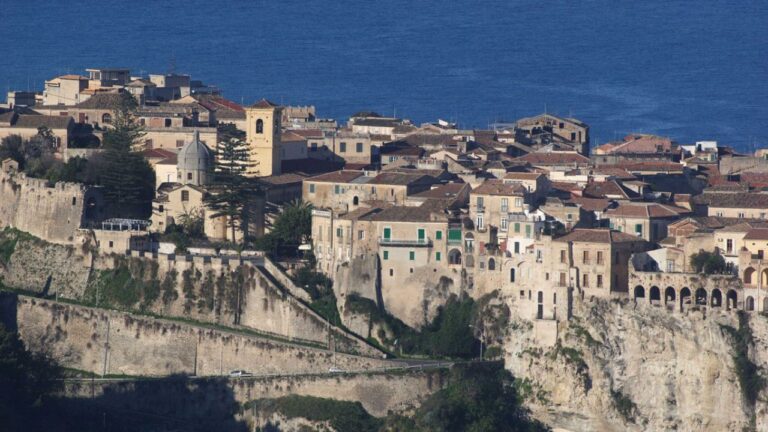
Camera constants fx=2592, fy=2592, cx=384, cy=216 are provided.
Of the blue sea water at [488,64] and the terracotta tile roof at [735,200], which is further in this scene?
the blue sea water at [488,64]

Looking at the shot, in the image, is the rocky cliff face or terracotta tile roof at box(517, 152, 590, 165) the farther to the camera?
terracotta tile roof at box(517, 152, 590, 165)

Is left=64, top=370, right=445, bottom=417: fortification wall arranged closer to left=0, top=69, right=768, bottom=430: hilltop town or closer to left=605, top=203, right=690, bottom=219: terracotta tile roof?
left=0, top=69, right=768, bottom=430: hilltop town

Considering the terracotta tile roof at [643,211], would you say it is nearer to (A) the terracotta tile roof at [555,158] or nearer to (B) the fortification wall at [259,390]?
(B) the fortification wall at [259,390]

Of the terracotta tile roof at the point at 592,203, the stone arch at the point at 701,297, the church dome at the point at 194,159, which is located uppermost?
the church dome at the point at 194,159

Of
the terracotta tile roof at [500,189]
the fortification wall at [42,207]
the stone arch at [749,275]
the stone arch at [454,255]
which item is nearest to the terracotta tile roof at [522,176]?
the terracotta tile roof at [500,189]

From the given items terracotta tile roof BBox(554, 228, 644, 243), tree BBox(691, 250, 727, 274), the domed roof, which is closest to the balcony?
terracotta tile roof BBox(554, 228, 644, 243)

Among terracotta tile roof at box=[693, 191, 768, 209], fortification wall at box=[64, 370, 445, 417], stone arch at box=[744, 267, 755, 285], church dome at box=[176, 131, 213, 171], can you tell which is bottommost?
fortification wall at box=[64, 370, 445, 417]

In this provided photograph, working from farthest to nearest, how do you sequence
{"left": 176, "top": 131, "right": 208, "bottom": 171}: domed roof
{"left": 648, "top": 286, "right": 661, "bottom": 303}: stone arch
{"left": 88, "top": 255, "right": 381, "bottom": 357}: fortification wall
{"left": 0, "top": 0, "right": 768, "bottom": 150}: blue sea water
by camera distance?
1. {"left": 0, "top": 0, "right": 768, "bottom": 150}: blue sea water
2. {"left": 176, "top": 131, "right": 208, "bottom": 171}: domed roof
3. {"left": 88, "top": 255, "right": 381, "bottom": 357}: fortification wall
4. {"left": 648, "top": 286, "right": 661, "bottom": 303}: stone arch

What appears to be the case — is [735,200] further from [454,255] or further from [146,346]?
[146,346]
